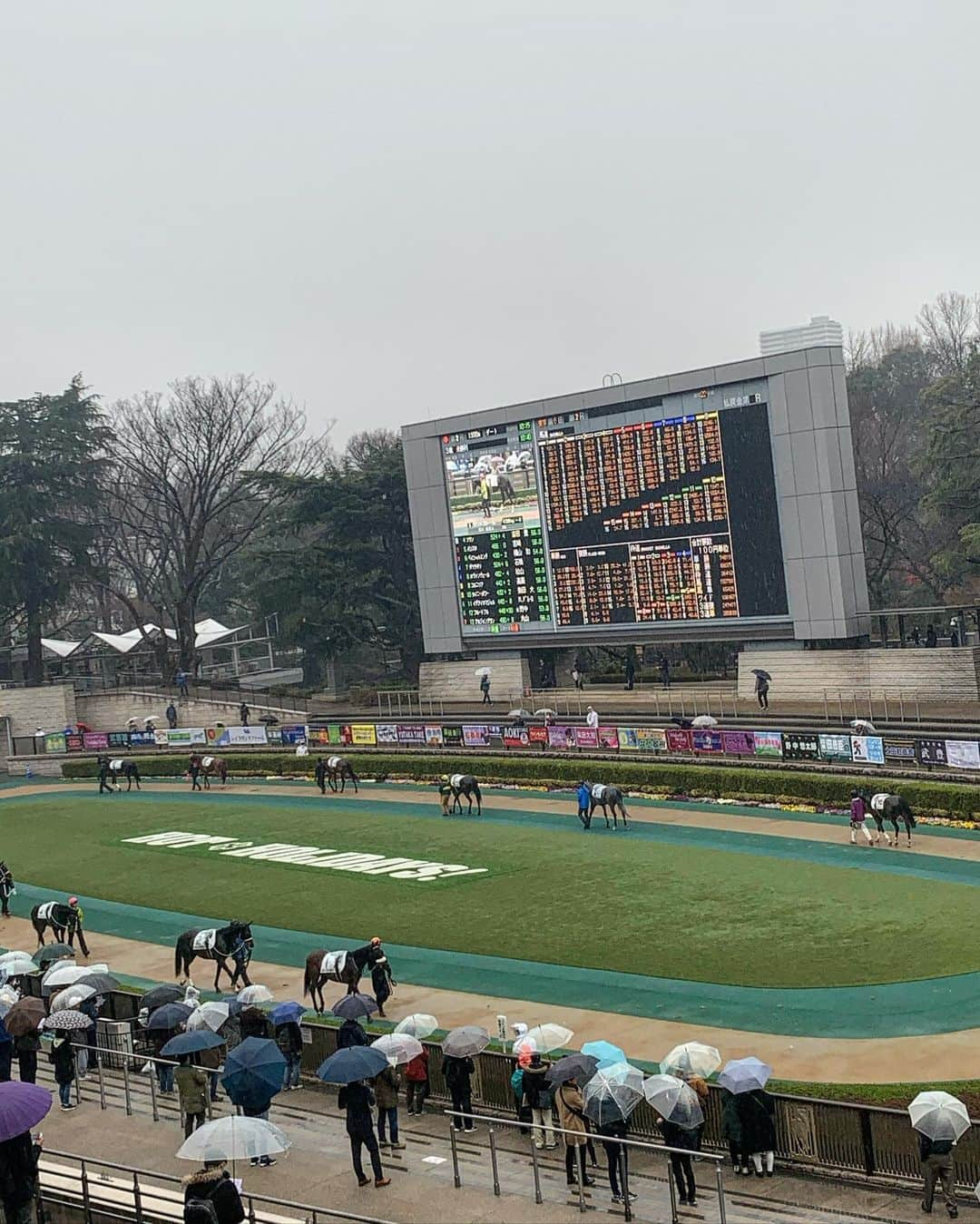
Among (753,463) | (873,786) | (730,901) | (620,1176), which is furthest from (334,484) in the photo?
(620,1176)

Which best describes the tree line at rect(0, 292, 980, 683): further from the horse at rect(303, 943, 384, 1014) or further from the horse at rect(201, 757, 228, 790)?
the horse at rect(303, 943, 384, 1014)

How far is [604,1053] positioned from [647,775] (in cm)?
2495

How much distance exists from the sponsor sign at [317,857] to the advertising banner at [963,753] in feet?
38.9

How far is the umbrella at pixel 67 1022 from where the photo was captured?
1695cm

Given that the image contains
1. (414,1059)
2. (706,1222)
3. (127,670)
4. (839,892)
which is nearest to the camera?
(706,1222)

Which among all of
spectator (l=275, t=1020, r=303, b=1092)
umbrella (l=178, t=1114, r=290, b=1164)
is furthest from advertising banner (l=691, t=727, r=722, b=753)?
umbrella (l=178, t=1114, r=290, b=1164)

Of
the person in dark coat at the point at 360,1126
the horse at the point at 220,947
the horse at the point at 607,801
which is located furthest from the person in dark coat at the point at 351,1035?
the horse at the point at 607,801

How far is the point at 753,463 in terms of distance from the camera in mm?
41688

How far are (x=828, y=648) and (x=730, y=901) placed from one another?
1767 cm

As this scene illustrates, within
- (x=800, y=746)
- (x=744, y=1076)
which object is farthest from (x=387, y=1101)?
(x=800, y=746)

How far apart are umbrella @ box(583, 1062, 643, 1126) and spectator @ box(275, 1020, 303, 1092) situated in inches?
212

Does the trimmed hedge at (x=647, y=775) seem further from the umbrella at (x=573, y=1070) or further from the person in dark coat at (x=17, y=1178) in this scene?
the person in dark coat at (x=17, y=1178)

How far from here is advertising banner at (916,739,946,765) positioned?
108ft

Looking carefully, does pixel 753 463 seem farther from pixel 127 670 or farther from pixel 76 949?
pixel 127 670
